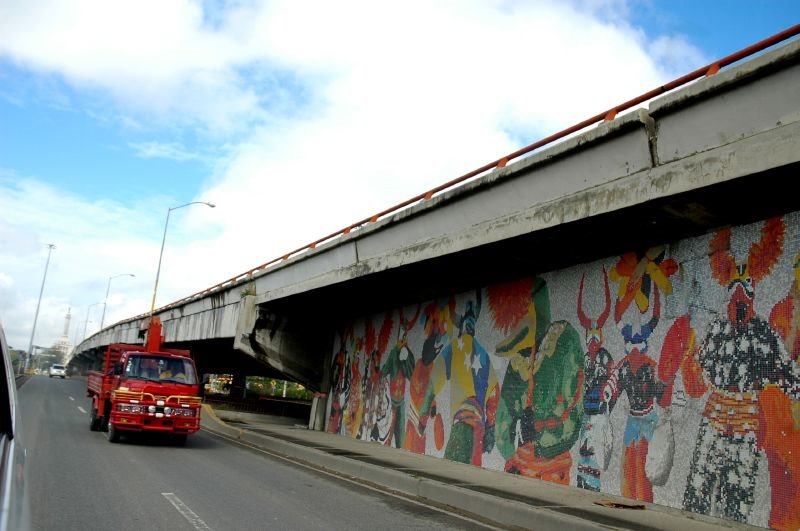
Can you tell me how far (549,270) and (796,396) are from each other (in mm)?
6020

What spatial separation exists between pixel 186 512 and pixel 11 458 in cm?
575

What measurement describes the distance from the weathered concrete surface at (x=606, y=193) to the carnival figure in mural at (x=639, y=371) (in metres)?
0.62

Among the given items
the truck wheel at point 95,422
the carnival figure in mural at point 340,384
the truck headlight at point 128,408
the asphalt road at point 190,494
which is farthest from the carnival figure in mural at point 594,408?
the truck wheel at point 95,422

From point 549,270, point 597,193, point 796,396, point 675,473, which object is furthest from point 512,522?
point 549,270

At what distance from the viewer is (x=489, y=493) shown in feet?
35.7

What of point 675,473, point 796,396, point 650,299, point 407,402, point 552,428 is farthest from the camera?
point 407,402

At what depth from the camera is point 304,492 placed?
11.0 m

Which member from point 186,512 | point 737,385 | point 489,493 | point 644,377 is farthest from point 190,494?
point 737,385

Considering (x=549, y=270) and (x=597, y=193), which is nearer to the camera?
(x=597, y=193)

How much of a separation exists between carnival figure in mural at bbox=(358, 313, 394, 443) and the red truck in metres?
5.78

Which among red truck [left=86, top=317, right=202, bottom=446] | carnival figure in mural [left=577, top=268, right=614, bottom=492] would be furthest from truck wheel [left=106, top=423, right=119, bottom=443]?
carnival figure in mural [left=577, top=268, right=614, bottom=492]

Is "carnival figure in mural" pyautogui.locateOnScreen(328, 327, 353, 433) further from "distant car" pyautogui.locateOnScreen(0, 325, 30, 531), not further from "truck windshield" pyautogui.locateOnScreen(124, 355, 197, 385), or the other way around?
"distant car" pyautogui.locateOnScreen(0, 325, 30, 531)

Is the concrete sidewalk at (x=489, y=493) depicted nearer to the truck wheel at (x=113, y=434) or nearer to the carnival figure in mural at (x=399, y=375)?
the carnival figure in mural at (x=399, y=375)

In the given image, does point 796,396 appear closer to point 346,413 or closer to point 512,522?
point 512,522
